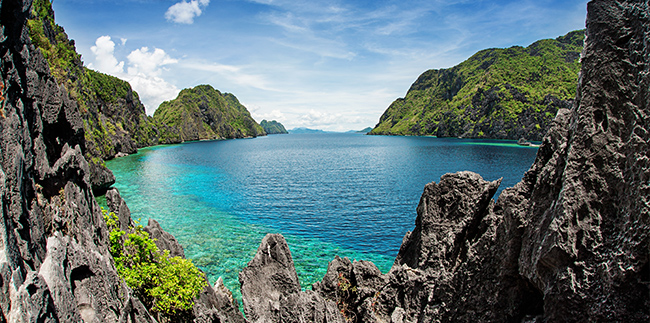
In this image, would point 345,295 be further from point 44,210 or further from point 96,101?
point 96,101

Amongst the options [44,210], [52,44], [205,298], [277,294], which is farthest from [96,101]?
[44,210]

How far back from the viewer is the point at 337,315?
50.1 ft

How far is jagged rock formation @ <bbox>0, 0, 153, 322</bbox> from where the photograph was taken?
8055 mm

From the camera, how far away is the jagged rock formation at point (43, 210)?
805cm

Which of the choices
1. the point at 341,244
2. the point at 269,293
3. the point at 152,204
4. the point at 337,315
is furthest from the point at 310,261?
the point at 152,204

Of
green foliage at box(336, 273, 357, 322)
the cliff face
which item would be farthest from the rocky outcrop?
the cliff face

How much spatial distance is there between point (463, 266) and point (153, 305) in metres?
14.1

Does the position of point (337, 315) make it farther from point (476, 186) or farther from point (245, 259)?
point (245, 259)

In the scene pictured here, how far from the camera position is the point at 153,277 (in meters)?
15.0

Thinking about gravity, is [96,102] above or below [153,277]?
above

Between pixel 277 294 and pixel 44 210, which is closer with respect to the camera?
pixel 44 210

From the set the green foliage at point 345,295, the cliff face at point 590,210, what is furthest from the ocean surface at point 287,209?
the cliff face at point 590,210

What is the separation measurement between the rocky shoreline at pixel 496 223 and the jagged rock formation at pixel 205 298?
214 millimetres

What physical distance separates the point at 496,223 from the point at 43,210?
16.4 m
